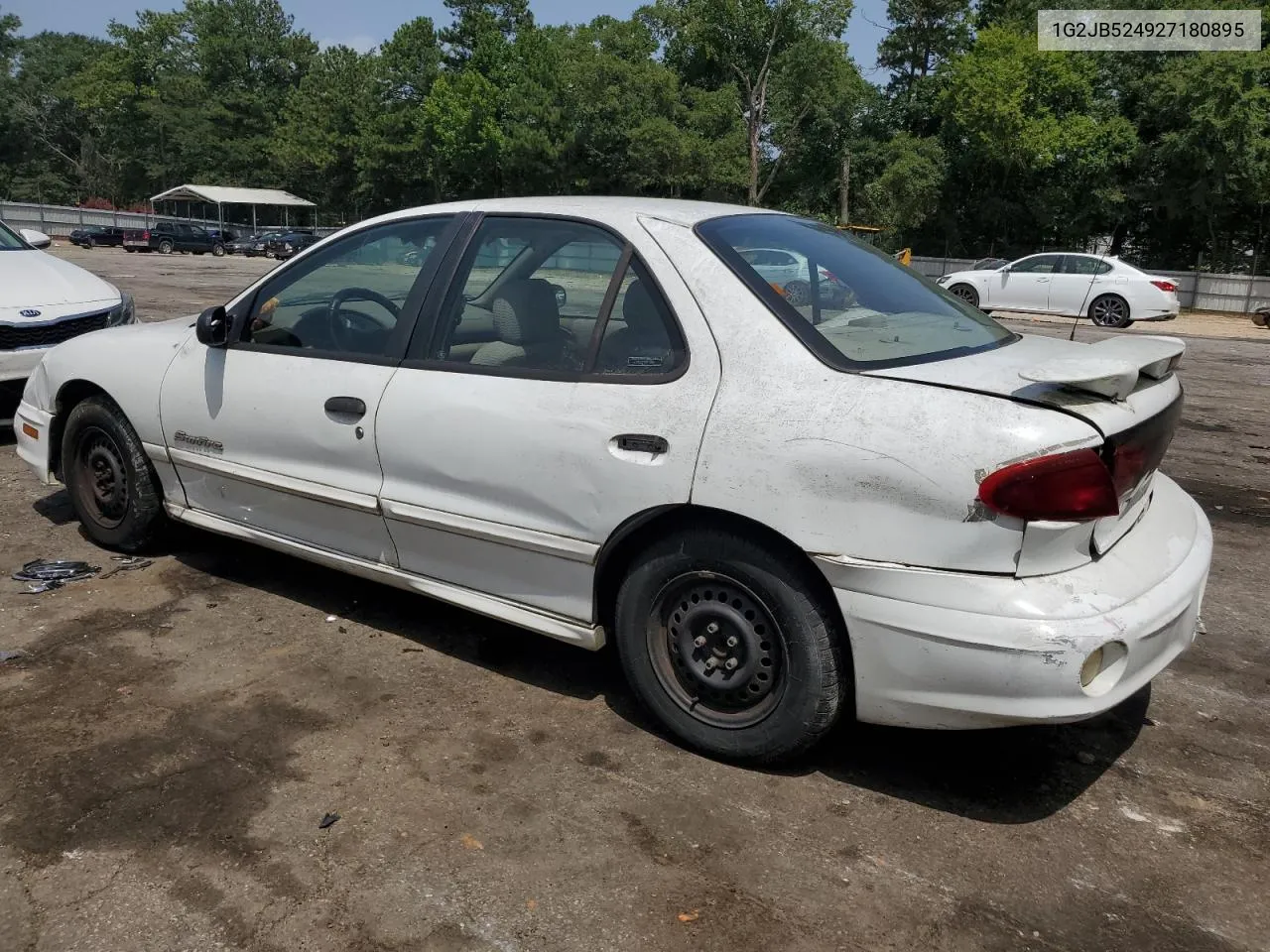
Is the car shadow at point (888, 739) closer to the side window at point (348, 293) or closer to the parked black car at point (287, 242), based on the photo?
the side window at point (348, 293)

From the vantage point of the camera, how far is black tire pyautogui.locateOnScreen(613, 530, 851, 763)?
9.26ft

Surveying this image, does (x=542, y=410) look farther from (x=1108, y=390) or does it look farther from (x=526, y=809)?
(x=1108, y=390)

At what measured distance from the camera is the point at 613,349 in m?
3.18

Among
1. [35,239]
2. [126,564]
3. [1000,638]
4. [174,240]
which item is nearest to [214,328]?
[126,564]

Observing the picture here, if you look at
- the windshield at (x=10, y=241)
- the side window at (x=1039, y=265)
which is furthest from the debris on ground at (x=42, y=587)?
the side window at (x=1039, y=265)

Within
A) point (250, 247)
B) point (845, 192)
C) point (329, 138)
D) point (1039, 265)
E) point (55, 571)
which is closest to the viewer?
point (55, 571)

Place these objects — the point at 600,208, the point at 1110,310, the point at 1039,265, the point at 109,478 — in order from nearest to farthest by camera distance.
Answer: the point at 600,208 → the point at 109,478 → the point at 1110,310 → the point at 1039,265

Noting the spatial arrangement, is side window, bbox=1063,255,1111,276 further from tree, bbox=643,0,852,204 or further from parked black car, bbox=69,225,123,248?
parked black car, bbox=69,225,123,248

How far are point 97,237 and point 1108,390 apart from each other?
54728 millimetres

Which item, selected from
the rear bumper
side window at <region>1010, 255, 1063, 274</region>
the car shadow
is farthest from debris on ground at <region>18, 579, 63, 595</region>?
side window at <region>1010, 255, 1063, 274</region>

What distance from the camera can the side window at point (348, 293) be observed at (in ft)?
12.3

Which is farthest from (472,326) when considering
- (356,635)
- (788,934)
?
(788,934)

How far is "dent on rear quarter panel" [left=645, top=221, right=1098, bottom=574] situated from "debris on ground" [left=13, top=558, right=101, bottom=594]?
319cm

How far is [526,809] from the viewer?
288 cm
